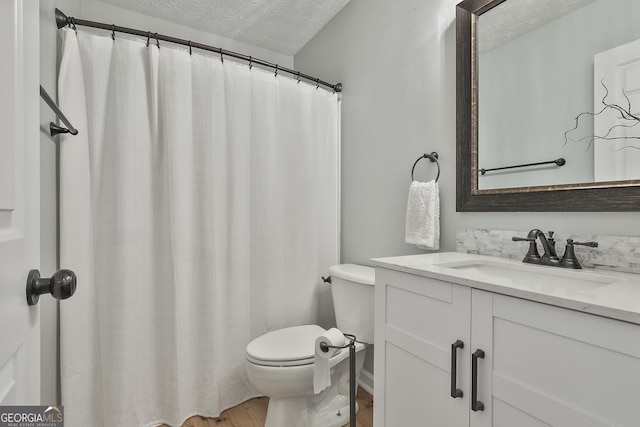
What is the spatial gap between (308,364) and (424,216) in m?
0.84

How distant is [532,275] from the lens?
40.6 inches

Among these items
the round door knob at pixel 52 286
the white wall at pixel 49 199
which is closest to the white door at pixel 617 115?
the round door knob at pixel 52 286

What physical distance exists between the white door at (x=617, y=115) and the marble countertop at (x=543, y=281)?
314mm

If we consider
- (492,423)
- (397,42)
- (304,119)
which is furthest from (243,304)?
(397,42)

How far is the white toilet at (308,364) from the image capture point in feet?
4.50

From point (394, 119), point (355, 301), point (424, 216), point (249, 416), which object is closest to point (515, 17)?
point (394, 119)

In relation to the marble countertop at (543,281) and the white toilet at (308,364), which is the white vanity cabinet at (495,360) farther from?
the white toilet at (308,364)

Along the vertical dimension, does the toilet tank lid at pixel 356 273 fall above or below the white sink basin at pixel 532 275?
below

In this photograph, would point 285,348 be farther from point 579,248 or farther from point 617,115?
point 617,115

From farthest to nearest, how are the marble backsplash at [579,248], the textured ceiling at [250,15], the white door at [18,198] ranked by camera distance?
the textured ceiling at [250,15], the marble backsplash at [579,248], the white door at [18,198]

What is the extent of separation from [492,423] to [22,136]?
113 centimetres

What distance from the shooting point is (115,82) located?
57.7 inches

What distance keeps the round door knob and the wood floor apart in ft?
4.63

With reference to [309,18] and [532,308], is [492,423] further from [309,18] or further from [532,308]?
[309,18]
